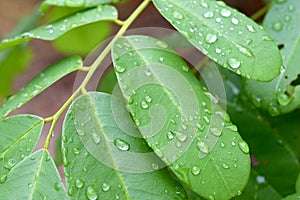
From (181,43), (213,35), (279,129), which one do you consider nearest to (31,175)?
(213,35)

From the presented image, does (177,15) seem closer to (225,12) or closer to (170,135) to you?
(225,12)

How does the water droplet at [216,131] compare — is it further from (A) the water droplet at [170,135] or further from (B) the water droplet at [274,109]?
(B) the water droplet at [274,109]

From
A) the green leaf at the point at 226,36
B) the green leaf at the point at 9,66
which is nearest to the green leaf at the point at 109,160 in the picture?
the green leaf at the point at 226,36

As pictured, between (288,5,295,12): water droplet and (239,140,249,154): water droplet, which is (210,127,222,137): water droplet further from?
(288,5,295,12): water droplet

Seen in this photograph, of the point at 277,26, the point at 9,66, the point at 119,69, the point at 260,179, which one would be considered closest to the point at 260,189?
the point at 260,179

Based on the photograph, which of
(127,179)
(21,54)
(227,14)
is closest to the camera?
(127,179)

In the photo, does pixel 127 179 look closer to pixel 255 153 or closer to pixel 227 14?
pixel 227 14
